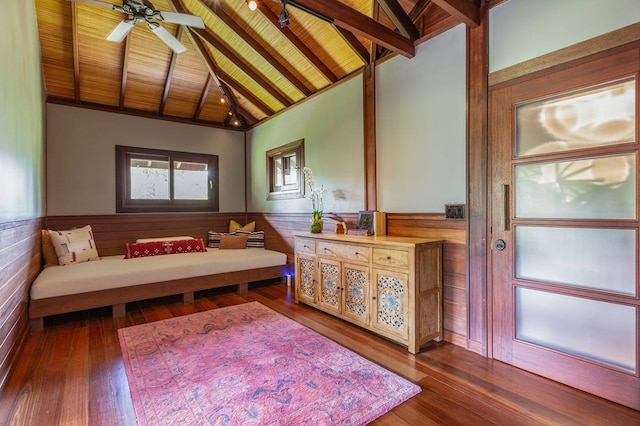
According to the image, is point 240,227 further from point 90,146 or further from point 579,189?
point 579,189

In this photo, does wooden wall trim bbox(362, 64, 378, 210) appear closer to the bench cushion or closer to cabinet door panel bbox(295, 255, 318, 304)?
cabinet door panel bbox(295, 255, 318, 304)

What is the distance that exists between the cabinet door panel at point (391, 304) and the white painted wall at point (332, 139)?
119 cm

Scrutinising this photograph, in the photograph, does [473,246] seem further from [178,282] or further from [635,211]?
[178,282]

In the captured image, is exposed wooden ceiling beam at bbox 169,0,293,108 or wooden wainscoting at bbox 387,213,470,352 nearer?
wooden wainscoting at bbox 387,213,470,352

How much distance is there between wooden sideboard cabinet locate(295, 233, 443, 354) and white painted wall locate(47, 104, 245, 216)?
376cm

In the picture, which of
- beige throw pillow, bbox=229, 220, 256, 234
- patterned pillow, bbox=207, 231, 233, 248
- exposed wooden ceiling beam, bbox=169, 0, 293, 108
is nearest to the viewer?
exposed wooden ceiling beam, bbox=169, 0, 293, 108

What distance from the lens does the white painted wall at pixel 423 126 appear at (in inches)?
105

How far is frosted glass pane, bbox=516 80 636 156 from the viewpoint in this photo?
1.85 meters

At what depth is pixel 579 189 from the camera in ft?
6.68

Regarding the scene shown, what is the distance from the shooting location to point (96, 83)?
459 cm

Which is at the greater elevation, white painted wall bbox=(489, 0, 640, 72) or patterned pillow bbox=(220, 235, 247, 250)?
white painted wall bbox=(489, 0, 640, 72)

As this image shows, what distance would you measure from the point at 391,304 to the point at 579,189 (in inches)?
62.4

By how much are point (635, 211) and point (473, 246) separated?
0.99 metres

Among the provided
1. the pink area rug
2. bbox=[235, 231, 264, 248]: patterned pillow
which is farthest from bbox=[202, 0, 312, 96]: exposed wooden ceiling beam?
the pink area rug
